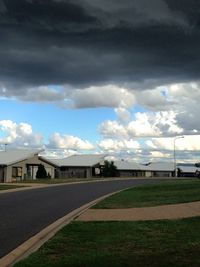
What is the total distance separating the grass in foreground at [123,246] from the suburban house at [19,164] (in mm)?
49844

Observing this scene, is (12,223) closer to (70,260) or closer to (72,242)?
(72,242)

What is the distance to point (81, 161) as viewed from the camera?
102 metres

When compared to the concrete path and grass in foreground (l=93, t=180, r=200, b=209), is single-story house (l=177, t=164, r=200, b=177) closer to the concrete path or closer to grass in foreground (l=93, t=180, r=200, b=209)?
grass in foreground (l=93, t=180, r=200, b=209)

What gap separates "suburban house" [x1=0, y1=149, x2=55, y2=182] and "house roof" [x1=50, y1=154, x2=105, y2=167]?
70.1 ft

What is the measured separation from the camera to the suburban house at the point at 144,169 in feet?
381

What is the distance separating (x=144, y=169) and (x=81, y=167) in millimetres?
27133

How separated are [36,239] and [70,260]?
3286 millimetres

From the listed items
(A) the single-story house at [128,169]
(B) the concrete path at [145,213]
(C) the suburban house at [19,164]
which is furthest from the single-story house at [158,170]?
A: (B) the concrete path at [145,213]

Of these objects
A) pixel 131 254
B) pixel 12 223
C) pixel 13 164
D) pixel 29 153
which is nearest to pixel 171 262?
pixel 131 254

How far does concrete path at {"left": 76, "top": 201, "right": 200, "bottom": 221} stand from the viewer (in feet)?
49.6

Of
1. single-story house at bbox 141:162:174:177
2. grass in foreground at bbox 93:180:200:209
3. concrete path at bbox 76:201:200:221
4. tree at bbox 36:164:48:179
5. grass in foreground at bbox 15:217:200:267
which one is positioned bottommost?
grass in foreground at bbox 15:217:200:267

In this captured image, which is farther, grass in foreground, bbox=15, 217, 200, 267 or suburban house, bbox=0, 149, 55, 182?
suburban house, bbox=0, 149, 55, 182

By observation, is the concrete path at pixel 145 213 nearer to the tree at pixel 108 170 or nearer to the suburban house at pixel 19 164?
the suburban house at pixel 19 164

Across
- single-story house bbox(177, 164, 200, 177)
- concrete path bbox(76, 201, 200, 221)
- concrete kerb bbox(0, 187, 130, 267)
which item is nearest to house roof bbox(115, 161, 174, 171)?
single-story house bbox(177, 164, 200, 177)
